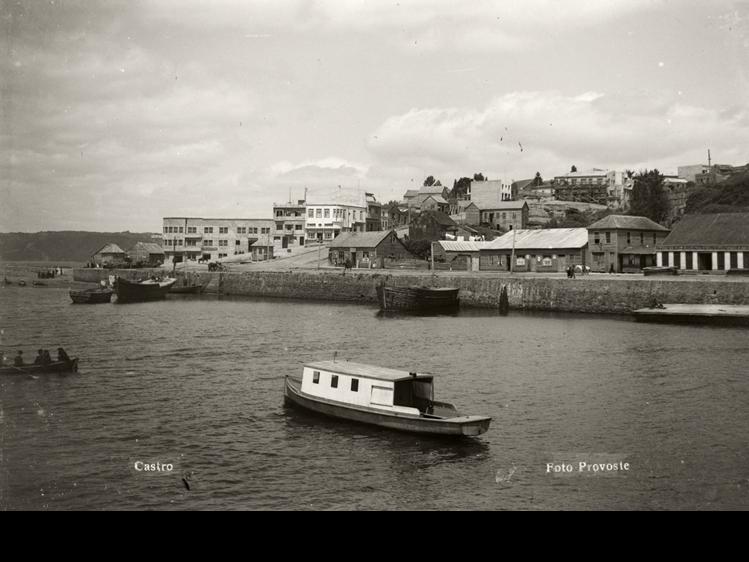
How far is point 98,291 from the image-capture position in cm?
6938

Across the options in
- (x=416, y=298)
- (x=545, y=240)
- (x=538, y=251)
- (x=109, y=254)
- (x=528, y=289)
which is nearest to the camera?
(x=528, y=289)

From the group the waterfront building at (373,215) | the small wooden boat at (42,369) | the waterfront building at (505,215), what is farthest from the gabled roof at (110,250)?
the small wooden boat at (42,369)

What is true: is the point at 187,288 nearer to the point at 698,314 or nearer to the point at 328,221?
the point at 328,221

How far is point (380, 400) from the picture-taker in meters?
23.5

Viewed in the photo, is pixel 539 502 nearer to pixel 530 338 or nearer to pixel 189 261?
pixel 530 338

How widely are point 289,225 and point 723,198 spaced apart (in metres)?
64.1

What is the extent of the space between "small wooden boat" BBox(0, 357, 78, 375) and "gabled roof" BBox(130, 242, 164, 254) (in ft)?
289

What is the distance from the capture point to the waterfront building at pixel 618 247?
2731 inches

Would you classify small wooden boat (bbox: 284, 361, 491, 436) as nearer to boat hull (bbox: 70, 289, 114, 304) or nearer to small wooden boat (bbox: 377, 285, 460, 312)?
small wooden boat (bbox: 377, 285, 460, 312)

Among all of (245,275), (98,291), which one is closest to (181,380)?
(98,291)

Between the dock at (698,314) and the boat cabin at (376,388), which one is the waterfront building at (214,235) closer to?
the dock at (698,314)

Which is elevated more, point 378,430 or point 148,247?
point 148,247

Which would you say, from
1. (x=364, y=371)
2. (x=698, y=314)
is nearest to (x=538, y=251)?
(x=698, y=314)

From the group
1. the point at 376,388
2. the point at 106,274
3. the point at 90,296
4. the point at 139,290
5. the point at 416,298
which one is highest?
the point at 106,274
